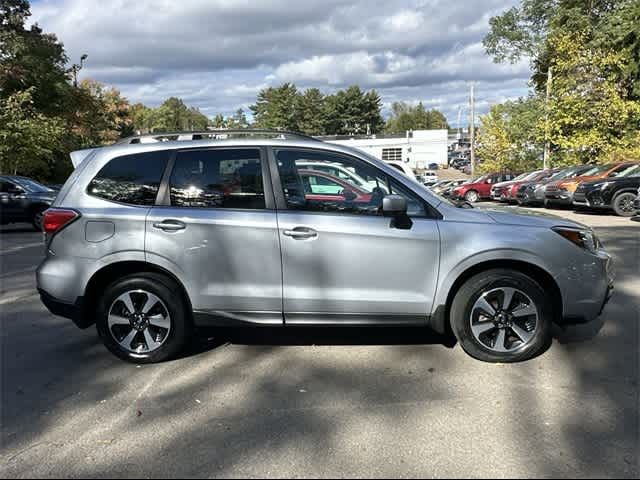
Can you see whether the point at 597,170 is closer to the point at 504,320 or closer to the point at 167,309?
the point at 504,320

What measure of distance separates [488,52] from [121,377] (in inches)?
1607

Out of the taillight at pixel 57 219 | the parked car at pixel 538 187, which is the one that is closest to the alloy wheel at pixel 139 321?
the taillight at pixel 57 219

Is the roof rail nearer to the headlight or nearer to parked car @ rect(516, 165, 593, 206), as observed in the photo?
the headlight

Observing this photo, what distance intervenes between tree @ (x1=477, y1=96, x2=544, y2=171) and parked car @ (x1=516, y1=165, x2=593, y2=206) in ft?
39.8

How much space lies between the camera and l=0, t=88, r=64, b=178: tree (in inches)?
843

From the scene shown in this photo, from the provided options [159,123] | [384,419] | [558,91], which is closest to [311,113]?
[159,123]

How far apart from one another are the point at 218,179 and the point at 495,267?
228cm

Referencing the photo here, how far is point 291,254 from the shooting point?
13.6ft

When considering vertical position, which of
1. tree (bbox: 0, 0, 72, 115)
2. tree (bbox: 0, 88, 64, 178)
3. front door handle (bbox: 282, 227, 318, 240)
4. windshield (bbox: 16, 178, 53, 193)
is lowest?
front door handle (bbox: 282, 227, 318, 240)

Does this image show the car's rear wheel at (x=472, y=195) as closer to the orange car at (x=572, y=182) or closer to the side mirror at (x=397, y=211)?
the orange car at (x=572, y=182)

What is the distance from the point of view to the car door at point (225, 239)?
4.18 metres

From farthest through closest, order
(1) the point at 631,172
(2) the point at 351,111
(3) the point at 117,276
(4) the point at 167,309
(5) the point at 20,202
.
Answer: (2) the point at 351,111
(1) the point at 631,172
(5) the point at 20,202
(3) the point at 117,276
(4) the point at 167,309

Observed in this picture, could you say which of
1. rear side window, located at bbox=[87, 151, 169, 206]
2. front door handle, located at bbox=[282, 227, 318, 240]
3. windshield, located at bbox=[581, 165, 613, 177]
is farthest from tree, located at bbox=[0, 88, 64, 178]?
windshield, located at bbox=[581, 165, 613, 177]

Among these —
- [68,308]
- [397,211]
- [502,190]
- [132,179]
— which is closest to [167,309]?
[68,308]
